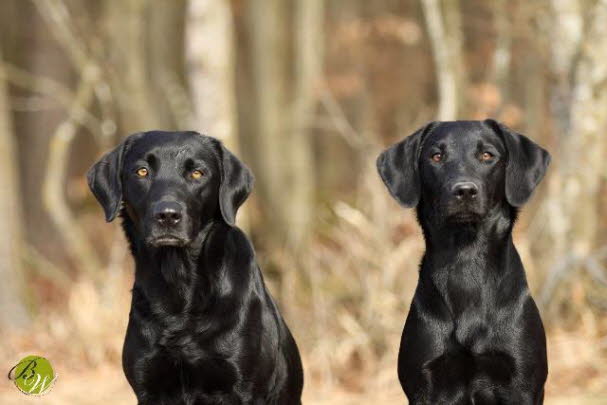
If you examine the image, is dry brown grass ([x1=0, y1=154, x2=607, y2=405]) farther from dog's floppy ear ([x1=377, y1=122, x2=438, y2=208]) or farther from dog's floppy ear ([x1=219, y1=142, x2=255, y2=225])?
dog's floppy ear ([x1=219, y1=142, x2=255, y2=225])

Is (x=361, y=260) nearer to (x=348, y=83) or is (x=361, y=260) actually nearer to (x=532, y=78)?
(x=532, y=78)

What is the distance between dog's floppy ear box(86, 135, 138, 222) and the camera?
5.59m

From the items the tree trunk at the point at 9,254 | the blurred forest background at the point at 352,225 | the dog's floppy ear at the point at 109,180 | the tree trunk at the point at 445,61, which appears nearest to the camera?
the dog's floppy ear at the point at 109,180

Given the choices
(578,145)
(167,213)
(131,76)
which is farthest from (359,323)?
(131,76)

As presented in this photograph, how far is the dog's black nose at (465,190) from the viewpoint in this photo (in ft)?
17.2

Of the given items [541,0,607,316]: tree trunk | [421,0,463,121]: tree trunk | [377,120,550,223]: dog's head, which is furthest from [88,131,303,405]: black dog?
[421,0,463,121]: tree trunk

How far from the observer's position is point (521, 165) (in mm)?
5555

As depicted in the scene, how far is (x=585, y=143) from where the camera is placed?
A: 908 cm

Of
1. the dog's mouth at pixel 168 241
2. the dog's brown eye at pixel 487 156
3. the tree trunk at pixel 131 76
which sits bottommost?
the dog's mouth at pixel 168 241

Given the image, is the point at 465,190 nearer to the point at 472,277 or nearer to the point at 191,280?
the point at 472,277

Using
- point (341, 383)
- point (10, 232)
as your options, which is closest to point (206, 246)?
point (341, 383)

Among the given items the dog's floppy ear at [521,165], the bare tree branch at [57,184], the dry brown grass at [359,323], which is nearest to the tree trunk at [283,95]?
the bare tree branch at [57,184]

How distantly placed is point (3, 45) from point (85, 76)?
956cm

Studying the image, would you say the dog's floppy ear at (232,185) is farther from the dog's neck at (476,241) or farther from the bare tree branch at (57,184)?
the bare tree branch at (57,184)
